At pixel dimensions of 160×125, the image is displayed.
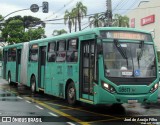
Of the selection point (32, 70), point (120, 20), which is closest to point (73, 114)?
point (32, 70)

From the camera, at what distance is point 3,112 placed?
1229cm

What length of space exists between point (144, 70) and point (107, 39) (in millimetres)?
1620

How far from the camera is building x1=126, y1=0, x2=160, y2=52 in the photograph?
5888cm

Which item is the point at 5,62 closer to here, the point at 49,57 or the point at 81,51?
the point at 49,57

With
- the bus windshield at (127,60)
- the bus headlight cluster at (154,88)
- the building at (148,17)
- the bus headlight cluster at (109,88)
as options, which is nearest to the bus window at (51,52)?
the bus windshield at (127,60)

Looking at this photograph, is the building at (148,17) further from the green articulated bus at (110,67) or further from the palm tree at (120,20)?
the green articulated bus at (110,67)

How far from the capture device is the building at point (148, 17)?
193ft

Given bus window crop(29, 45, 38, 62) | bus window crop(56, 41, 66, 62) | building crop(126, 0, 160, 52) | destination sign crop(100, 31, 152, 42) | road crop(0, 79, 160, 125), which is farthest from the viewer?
building crop(126, 0, 160, 52)

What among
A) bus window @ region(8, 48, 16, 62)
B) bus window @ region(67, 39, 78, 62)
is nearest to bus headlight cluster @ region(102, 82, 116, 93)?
bus window @ region(67, 39, 78, 62)

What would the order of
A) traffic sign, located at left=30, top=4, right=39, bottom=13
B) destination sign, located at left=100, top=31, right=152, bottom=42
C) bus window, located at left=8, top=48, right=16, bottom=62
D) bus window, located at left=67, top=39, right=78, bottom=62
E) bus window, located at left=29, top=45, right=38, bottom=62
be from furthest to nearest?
traffic sign, located at left=30, top=4, right=39, bottom=13
bus window, located at left=8, top=48, right=16, bottom=62
bus window, located at left=29, top=45, right=38, bottom=62
bus window, located at left=67, top=39, right=78, bottom=62
destination sign, located at left=100, top=31, right=152, bottom=42

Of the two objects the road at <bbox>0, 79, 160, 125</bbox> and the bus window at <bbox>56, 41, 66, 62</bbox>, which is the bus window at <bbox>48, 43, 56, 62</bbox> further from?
the road at <bbox>0, 79, 160, 125</bbox>

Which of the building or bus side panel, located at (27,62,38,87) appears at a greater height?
the building

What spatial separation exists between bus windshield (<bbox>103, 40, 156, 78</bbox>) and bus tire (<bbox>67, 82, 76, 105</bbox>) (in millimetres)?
2593

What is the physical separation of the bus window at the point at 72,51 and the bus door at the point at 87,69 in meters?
0.53
